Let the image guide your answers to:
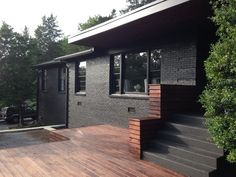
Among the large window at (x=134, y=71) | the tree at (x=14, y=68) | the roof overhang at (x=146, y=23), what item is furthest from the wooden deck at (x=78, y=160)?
the tree at (x=14, y=68)

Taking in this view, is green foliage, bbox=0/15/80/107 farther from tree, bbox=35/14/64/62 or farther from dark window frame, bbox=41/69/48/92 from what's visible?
tree, bbox=35/14/64/62

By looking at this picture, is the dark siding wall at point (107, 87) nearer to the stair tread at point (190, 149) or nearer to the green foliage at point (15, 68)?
the stair tread at point (190, 149)

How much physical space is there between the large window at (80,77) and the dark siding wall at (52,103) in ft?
10.5

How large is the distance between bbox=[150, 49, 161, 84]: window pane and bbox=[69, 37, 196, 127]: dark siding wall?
1.62 ft

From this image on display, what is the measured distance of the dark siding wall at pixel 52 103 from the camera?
53.5 ft

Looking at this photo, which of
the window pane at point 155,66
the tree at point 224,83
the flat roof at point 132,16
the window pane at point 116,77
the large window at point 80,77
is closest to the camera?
the tree at point 224,83

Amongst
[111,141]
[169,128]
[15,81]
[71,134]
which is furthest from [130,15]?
[15,81]

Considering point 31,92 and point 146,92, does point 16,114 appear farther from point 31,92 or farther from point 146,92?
point 146,92

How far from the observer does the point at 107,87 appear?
10414 mm

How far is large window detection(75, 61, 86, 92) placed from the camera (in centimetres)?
1285

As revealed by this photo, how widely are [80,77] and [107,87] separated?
2.94 metres

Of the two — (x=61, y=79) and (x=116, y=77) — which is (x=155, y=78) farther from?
(x=61, y=79)

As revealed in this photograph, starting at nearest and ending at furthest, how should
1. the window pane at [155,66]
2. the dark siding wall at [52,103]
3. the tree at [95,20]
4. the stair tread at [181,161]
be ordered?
1. the stair tread at [181,161]
2. the window pane at [155,66]
3. the dark siding wall at [52,103]
4. the tree at [95,20]

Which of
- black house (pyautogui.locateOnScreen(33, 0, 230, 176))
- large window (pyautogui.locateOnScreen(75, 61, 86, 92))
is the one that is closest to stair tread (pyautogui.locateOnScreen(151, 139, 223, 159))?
black house (pyautogui.locateOnScreen(33, 0, 230, 176))
